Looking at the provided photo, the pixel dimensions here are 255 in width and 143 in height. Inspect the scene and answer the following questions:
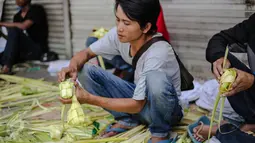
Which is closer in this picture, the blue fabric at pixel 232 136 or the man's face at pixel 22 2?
the blue fabric at pixel 232 136

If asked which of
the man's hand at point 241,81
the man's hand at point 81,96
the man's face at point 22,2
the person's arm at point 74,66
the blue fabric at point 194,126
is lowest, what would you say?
the blue fabric at point 194,126

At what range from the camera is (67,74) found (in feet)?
8.86

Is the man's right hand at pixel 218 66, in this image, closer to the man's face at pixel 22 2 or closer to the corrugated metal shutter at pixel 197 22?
the corrugated metal shutter at pixel 197 22

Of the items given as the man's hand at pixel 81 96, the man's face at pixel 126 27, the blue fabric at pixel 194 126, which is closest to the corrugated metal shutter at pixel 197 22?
the blue fabric at pixel 194 126

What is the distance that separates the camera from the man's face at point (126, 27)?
8.03 feet

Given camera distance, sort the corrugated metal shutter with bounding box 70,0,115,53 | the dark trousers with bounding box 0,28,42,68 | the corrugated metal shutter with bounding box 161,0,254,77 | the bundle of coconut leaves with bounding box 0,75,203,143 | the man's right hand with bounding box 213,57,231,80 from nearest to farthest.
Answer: the man's right hand with bounding box 213,57,231,80, the bundle of coconut leaves with bounding box 0,75,203,143, the corrugated metal shutter with bounding box 161,0,254,77, the corrugated metal shutter with bounding box 70,0,115,53, the dark trousers with bounding box 0,28,42,68

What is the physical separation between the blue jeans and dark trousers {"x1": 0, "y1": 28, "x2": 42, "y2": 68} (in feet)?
8.55

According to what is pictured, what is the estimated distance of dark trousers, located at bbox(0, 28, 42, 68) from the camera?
5129 mm

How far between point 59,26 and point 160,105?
3480mm

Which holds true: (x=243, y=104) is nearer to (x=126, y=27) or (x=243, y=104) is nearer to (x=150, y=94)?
(x=150, y=94)

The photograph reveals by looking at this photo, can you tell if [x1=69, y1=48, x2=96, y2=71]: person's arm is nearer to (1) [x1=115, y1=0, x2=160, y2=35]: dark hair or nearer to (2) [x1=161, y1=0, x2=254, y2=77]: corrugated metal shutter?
(1) [x1=115, y1=0, x2=160, y2=35]: dark hair

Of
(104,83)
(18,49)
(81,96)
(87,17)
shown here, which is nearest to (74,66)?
(104,83)

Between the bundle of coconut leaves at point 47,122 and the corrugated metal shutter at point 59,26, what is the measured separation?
1.47 m

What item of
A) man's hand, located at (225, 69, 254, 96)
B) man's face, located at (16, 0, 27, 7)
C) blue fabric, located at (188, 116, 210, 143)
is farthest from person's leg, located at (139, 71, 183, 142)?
man's face, located at (16, 0, 27, 7)
